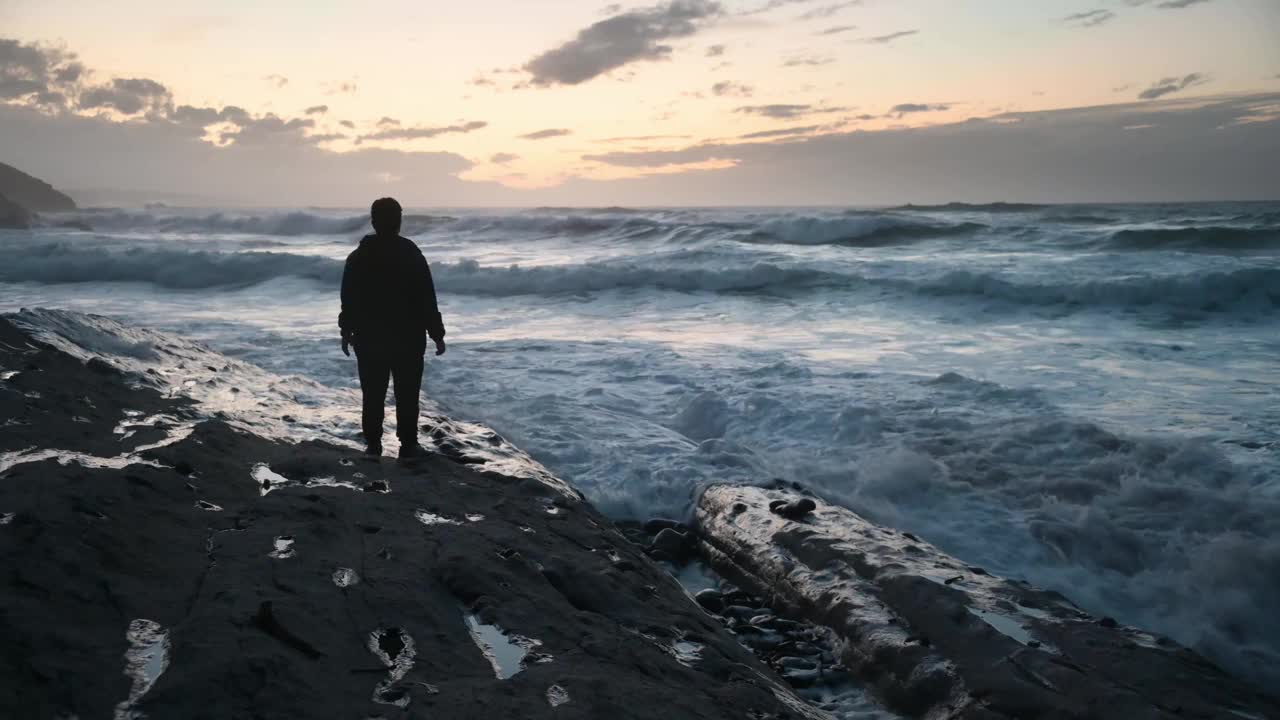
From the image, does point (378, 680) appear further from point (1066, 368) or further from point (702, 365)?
point (1066, 368)

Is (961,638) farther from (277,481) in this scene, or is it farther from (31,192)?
(31,192)

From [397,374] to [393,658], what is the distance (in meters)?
2.79

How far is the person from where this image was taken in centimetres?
473

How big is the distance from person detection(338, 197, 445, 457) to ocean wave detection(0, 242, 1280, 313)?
14571 millimetres

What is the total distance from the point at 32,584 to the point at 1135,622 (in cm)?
502

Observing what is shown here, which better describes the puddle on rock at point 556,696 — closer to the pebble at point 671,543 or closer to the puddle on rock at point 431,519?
the puddle on rock at point 431,519

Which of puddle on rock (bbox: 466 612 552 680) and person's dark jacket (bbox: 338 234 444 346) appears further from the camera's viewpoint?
person's dark jacket (bbox: 338 234 444 346)

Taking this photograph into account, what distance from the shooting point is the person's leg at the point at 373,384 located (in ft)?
16.0

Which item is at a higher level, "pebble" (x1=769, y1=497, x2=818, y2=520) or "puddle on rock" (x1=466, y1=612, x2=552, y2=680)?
"puddle on rock" (x1=466, y1=612, x2=552, y2=680)

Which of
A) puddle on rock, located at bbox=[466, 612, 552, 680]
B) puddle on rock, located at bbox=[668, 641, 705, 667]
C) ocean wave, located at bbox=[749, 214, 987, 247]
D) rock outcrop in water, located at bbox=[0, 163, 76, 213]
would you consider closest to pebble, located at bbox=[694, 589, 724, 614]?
puddle on rock, located at bbox=[668, 641, 705, 667]

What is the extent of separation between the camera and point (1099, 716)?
291cm

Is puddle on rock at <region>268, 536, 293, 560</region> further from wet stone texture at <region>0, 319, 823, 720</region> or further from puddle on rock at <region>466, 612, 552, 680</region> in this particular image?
puddle on rock at <region>466, 612, 552, 680</region>

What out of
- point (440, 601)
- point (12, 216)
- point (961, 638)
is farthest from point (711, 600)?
point (12, 216)

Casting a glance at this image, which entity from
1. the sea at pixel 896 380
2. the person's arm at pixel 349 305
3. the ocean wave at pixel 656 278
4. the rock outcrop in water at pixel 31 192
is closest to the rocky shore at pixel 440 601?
the person's arm at pixel 349 305
